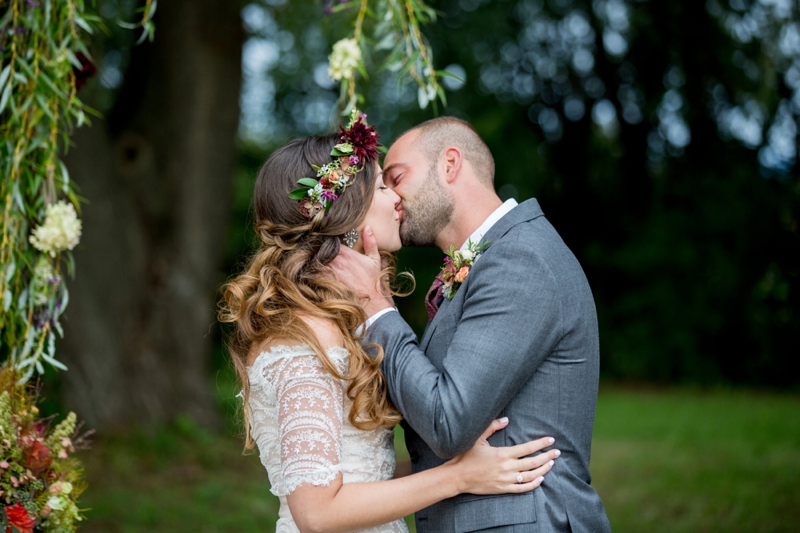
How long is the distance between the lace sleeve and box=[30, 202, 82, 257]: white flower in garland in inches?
44.8

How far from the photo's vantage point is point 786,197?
5.76 metres

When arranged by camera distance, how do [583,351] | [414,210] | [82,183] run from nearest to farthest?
[583,351] → [414,210] → [82,183]

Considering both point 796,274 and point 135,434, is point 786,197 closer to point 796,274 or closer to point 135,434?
point 796,274

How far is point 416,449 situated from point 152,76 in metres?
6.14

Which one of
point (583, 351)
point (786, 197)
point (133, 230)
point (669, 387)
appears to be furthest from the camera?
point (669, 387)

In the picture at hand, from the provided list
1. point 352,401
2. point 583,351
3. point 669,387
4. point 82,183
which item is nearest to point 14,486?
point 352,401

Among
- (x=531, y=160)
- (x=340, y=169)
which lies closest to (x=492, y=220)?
(x=340, y=169)

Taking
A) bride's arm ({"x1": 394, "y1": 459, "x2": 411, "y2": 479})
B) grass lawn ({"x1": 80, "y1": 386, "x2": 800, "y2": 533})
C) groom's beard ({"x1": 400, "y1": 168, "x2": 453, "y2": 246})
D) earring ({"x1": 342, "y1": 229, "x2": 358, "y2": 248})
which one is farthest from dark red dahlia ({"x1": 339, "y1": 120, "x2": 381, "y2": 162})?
grass lawn ({"x1": 80, "y1": 386, "x2": 800, "y2": 533})

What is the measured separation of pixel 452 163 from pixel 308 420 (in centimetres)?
132

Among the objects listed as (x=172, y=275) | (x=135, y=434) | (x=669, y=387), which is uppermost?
(x=172, y=275)

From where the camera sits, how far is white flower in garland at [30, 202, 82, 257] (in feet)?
9.50

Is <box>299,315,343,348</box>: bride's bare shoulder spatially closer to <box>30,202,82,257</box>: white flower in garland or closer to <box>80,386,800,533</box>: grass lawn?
<box>30,202,82,257</box>: white flower in garland

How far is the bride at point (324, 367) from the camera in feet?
7.62

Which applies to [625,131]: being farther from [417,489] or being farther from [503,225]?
[417,489]
